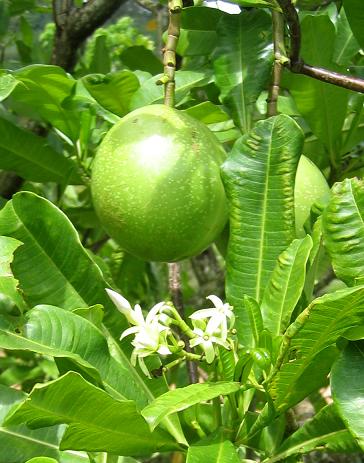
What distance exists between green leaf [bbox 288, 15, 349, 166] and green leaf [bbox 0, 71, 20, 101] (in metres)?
0.44

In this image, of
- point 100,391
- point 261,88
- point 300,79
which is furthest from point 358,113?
point 100,391

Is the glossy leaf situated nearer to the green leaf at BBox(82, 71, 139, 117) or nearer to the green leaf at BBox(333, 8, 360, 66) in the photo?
the green leaf at BBox(82, 71, 139, 117)

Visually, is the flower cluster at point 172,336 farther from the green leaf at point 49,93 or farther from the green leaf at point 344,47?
the green leaf at point 344,47

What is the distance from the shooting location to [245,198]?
0.97 metres

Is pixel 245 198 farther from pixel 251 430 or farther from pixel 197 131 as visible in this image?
pixel 251 430

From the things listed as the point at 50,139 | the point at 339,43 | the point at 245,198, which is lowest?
the point at 50,139

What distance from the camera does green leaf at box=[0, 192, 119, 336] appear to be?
0.98m

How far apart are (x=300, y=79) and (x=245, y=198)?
Result: 406 millimetres

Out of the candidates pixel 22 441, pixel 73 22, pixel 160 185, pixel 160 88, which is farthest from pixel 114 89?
pixel 22 441

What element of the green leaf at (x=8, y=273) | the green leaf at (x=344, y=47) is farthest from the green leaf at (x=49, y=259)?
the green leaf at (x=344, y=47)

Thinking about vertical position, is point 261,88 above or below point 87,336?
above

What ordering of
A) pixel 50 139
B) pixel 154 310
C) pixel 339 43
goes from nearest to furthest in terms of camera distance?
pixel 154 310 → pixel 339 43 → pixel 50 139

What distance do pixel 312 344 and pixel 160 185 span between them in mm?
274

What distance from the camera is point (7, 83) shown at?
42.8 inches
